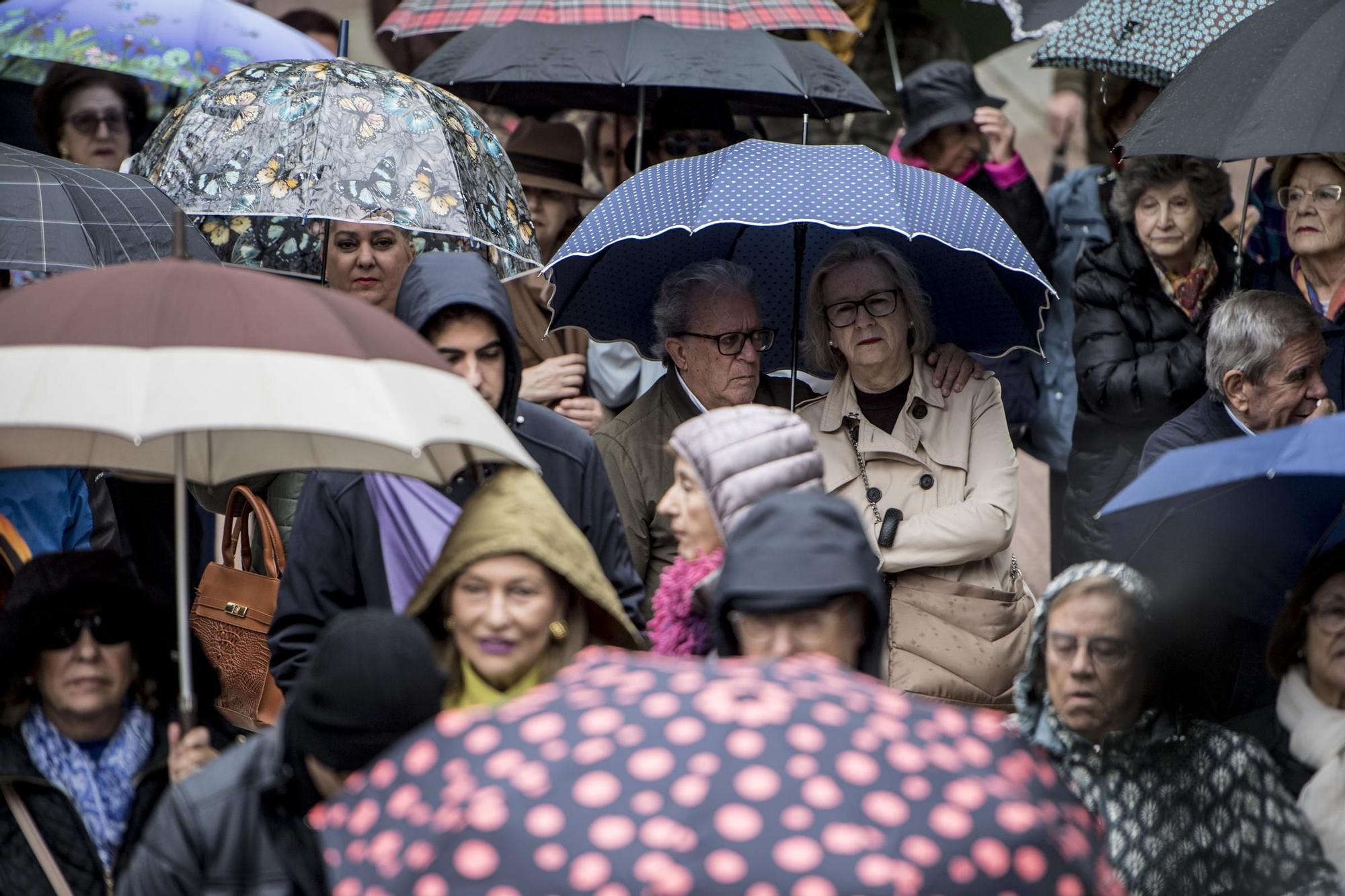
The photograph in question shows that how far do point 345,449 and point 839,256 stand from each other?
1899 mm

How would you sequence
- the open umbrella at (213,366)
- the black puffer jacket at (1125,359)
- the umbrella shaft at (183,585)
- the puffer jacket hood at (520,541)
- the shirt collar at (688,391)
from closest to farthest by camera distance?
1. the open umbrella at (213,366)
2. the umbrella shaft at (183,585)
3. the puffer jacket hood at (520,541)
4. the shirt collar at (688,391)
5. the black puffer jacket at (1125,359)

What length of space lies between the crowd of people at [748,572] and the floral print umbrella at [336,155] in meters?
0.15

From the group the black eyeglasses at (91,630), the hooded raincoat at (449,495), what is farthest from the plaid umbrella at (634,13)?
the black eyeglasses at (91,630)

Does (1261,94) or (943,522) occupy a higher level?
(1261,94)

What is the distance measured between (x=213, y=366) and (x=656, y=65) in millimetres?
3348

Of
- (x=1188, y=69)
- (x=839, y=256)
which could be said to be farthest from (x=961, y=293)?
(x=1188, y=69)

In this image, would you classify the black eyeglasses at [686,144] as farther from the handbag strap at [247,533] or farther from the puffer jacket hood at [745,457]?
the puffer jacket hood at [745,457]

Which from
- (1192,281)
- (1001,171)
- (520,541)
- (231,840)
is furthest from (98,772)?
(1001,171)

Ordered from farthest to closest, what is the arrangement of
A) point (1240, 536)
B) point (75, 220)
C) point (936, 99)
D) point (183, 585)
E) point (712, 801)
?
point (936, 99) → point (75, 220) → point (1240, 536) → point (183, 585) → point (712, 801)

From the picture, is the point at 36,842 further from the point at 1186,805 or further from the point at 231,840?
the point at 1186,805

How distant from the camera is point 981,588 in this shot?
491cm

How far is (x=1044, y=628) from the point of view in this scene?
3998 mm

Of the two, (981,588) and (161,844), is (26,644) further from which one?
(981,588)

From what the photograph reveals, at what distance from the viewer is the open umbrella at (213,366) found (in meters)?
3.07
